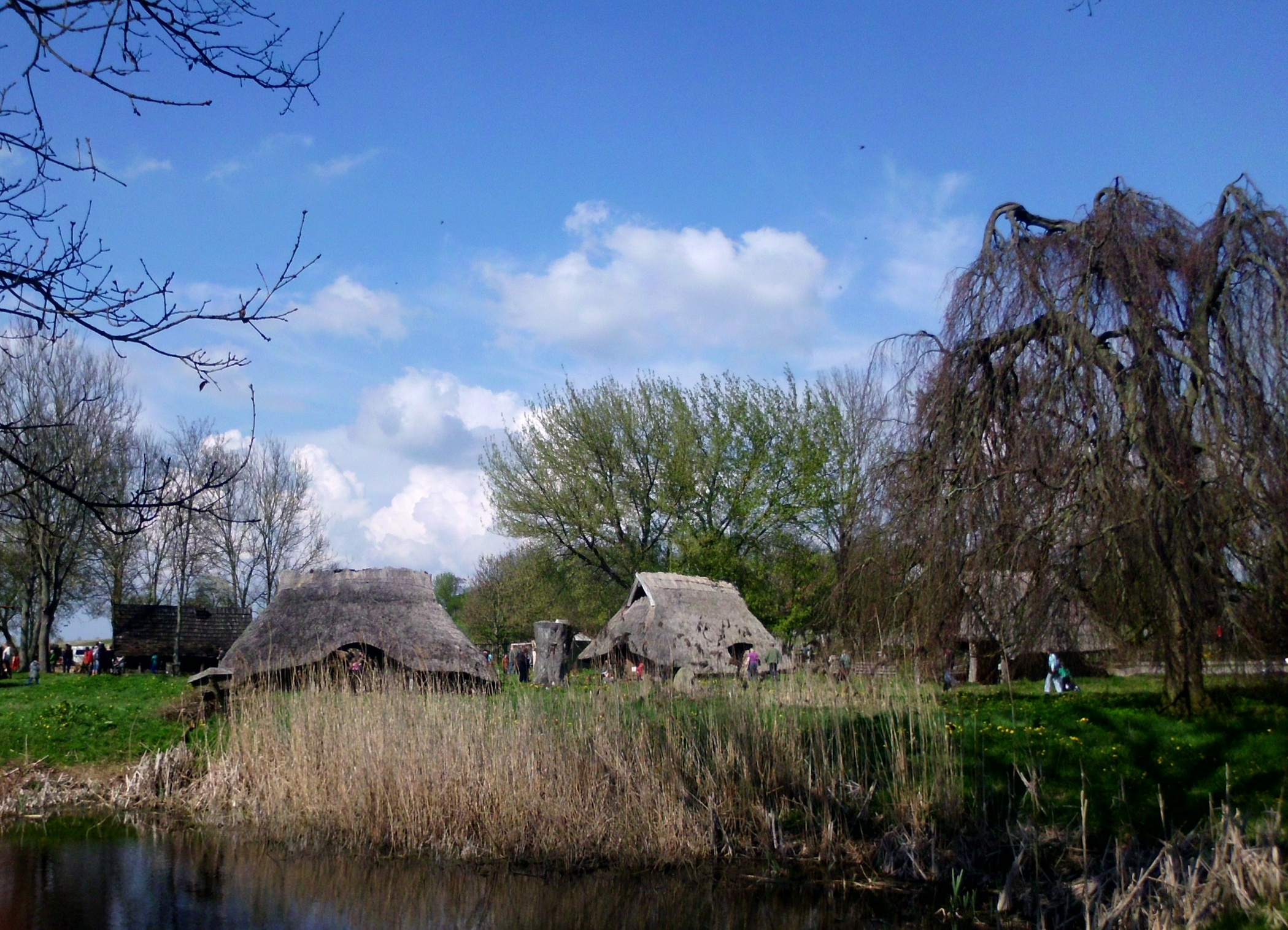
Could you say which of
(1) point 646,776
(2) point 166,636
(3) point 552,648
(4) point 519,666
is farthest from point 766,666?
(2) point 166,636

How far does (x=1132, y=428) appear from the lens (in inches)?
398

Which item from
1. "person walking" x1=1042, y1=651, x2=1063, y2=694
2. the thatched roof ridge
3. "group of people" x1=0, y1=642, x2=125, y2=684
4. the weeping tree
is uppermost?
the weeping tree

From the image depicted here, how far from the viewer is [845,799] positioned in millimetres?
9680

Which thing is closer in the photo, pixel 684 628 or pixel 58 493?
pixel 58 493

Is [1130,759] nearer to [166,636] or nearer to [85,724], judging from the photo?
[85,724]

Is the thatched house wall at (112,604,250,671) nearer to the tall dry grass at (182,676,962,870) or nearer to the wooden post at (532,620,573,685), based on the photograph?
the wooden post at (532,620,573,685)

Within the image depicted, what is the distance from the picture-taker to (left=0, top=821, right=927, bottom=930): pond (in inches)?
334

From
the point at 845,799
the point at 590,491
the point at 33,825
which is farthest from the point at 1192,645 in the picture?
the point at 590,491

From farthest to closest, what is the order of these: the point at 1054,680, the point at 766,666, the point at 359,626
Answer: the point at 766,666 < the point at 359,626 < the point at 1054,680

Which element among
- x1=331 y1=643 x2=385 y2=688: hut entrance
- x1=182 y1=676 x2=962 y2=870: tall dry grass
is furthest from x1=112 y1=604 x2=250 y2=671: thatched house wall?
x1=182 y1=676 x2=962 y2=870: tall dry grass

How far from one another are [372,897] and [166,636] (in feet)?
82.4

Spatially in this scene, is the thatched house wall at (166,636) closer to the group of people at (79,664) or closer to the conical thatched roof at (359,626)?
the group of people at (79,664)

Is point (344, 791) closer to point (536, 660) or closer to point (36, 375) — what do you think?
point (536, 660)

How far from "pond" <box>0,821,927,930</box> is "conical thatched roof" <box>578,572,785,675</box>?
44.5 ft
